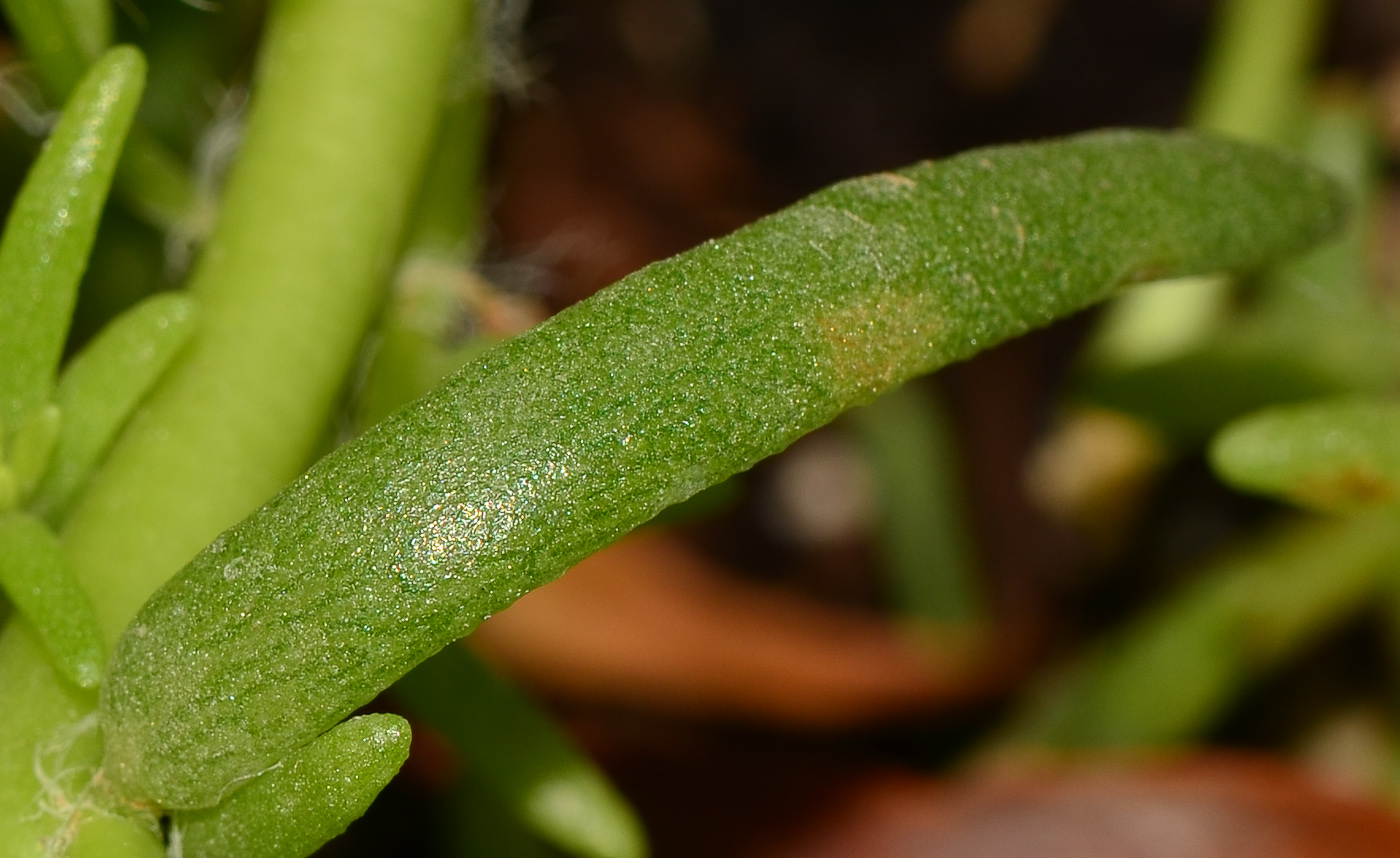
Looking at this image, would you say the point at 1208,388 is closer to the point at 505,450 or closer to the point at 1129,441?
the point at 1129,441

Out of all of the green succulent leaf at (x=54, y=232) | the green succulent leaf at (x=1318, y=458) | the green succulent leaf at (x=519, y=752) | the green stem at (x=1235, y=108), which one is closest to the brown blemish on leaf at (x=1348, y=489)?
the green succulent leaf at (x=1318, y=458)

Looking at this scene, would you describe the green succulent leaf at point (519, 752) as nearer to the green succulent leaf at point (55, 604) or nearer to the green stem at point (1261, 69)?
the green succulent leaf at point (55, 604)

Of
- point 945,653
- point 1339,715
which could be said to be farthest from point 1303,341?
point 945,653

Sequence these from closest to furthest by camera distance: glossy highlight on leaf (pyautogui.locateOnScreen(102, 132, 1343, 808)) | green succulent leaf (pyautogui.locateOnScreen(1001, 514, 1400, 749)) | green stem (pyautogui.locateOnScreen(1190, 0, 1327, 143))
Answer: glossy highlight on leaf (pyautogui.locateOnScreen(102, 132, 1343, 808)) → green succulent leaf (pyautogui.locateOnScreen(1001, 514, 1400, 749)) → green stem (pyautogui.locateOnScreen(1190, 0, 1327, 143))

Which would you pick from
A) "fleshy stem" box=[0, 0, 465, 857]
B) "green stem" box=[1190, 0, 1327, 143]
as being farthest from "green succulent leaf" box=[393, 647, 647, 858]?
"green stem" box=[1190, 0, 1327, 143]

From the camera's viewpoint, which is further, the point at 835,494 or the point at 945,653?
the point at 835,494

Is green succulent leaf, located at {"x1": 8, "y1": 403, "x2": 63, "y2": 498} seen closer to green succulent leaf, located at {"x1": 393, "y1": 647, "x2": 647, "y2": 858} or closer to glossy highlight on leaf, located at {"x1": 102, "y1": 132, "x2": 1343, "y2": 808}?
glossy highlight on leaf, located at {"x1": 102, "y1": 132, "x2": 1343, "y2": 808}
